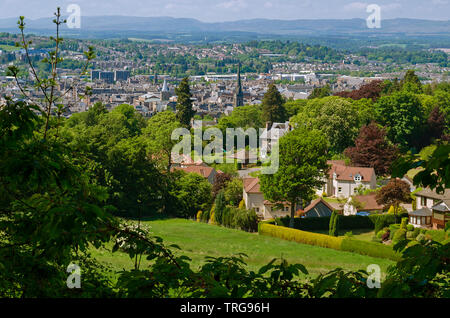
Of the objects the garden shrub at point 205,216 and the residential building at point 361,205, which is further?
the residential building at point 361,205

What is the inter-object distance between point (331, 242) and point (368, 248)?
6.79 ft

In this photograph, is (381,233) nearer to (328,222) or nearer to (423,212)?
(423,212)

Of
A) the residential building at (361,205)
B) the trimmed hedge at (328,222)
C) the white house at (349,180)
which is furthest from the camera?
the white house at (349,180)

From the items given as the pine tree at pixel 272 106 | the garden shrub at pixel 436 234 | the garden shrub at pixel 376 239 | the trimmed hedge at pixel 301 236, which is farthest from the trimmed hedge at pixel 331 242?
the pine tree at pixel 272 106

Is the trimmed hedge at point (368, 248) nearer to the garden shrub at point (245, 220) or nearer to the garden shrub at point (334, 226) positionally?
the garden shrub at point (334, 226)

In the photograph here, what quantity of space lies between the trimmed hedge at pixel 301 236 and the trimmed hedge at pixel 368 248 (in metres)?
0.42

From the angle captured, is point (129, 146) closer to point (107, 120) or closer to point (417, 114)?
point (107, 120)

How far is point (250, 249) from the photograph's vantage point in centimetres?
2525

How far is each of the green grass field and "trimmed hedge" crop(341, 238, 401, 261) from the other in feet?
1.46

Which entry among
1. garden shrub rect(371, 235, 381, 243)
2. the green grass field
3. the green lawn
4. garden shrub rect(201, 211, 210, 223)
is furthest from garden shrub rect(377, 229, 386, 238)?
garden shrub rect(201, 211, 210, 223)

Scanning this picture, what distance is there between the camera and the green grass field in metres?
22.1

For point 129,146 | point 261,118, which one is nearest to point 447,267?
point 129,146

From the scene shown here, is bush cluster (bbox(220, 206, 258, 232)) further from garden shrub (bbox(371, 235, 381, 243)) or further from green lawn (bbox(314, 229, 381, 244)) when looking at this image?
garden shrub (bbox(371, 235, 381, 243))

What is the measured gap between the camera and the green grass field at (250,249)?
2214 centimetres
